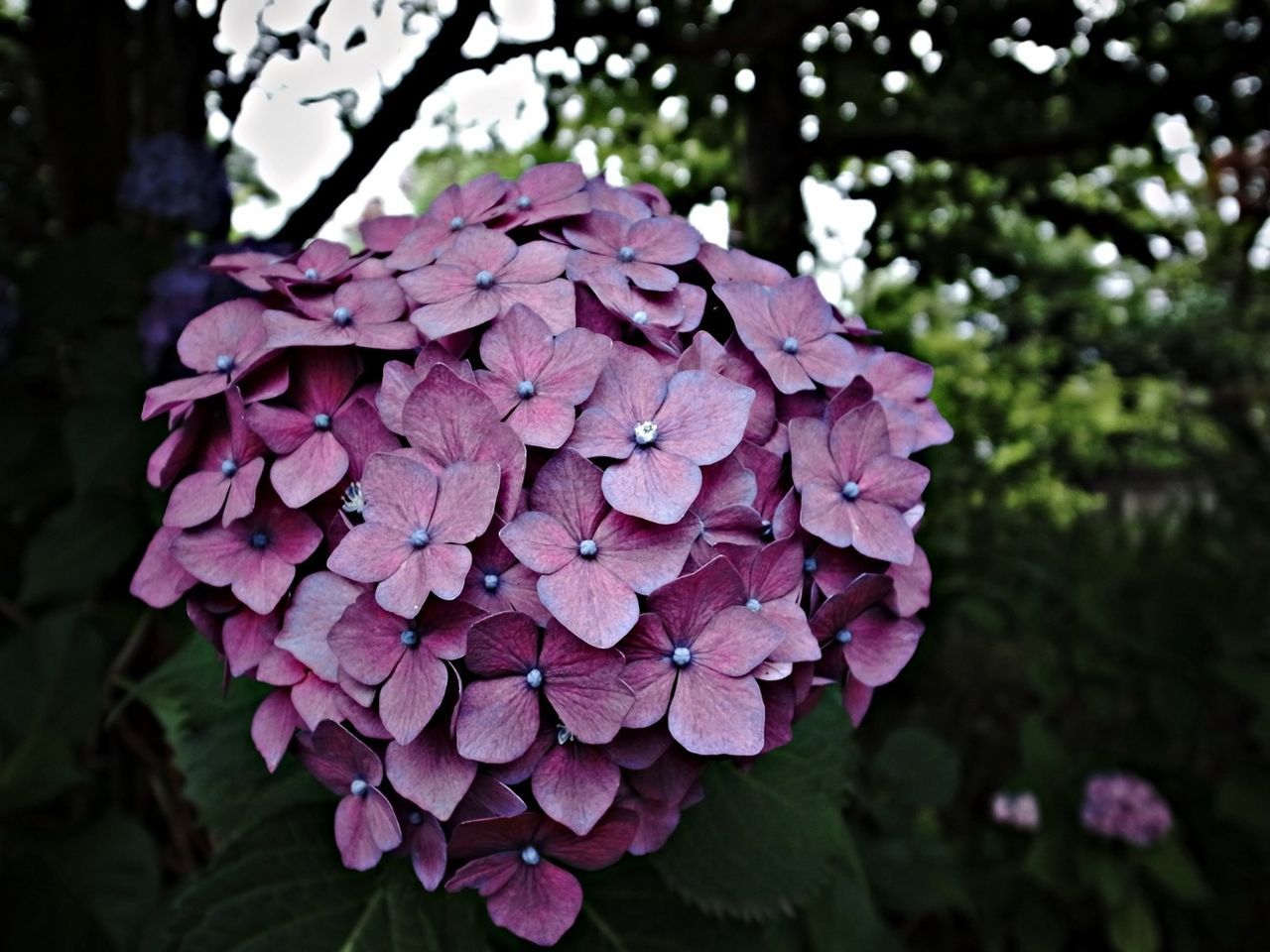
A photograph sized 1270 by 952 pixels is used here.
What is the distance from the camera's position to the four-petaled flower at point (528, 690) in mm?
474

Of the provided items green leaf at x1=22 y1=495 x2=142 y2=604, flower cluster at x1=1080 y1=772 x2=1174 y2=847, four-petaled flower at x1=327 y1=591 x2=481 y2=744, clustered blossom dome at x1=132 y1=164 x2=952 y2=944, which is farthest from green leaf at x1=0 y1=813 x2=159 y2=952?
flower cluster at x1=1080 y1=772 x2=1174 y2=847

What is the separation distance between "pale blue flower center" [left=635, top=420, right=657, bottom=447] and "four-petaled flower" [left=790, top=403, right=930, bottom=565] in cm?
9

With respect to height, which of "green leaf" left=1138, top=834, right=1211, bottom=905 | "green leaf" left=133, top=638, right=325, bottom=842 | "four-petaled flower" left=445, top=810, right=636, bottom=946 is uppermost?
"four-petaled flower" left=445, top=810, right=636, bottom=946

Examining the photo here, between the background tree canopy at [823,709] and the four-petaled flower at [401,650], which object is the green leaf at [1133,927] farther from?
the four-petaled flower at [401,650]

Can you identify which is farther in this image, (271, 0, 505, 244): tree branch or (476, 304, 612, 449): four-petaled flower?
(271, 0, 505, 244): tree branch

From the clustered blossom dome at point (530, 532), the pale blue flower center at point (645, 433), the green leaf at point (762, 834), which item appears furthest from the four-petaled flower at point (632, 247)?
the green leaf at point (762, 834)

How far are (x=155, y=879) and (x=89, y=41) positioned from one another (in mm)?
904

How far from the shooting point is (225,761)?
709 mm

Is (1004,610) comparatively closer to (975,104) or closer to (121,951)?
(975,104)

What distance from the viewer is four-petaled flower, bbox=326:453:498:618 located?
469 millimetres

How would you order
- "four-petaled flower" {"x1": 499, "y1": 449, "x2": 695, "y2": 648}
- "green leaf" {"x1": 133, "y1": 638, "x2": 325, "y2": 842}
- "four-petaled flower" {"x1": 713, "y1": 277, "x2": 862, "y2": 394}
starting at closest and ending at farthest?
1. "four-petaled flower" {"x1": 499, "y1": 449, "x2": 695, "y2": 648}
2. "four-petaled flower" {"x1": 713, "y1": 277, "x2": 862, "y2": 394}
3. "green leaf" {"x1": 133, "y1": 638, "x2": 325, "y2": 842}

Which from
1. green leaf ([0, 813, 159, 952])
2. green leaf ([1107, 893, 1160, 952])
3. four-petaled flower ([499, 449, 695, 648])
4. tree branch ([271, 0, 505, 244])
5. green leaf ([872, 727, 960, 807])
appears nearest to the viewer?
four-petaled flower ([499, 449, 695, 648])

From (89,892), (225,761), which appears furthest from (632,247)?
(89,892)

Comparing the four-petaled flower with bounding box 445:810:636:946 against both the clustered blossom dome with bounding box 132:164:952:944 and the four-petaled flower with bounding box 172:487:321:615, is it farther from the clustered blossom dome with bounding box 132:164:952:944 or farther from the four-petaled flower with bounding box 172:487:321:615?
the four-petaled flower with bounding box 172:487:321:615
